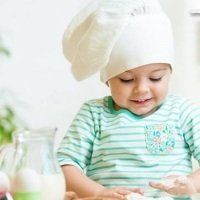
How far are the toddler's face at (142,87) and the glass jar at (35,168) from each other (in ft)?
1.13

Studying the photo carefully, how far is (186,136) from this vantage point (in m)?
1.23

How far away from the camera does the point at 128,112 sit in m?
1.24

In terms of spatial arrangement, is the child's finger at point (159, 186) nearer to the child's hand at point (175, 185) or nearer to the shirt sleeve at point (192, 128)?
the child's hand at point (175, 185)

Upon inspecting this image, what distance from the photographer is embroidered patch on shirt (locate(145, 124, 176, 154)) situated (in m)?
1.19

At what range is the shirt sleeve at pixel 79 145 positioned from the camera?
1228mm

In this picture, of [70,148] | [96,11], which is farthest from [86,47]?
[70,148]

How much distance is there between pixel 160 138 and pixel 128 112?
10 centimetres

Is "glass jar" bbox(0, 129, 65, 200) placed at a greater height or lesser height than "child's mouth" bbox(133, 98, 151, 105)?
lesser

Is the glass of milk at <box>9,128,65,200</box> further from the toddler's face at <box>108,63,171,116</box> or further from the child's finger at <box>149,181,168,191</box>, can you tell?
the toddler's face at <box>108,63,171,116</box>

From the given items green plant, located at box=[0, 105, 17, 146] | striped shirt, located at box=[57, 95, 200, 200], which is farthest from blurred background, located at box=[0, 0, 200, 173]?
striped shirt, located at box=[57, 95, 200, 200]

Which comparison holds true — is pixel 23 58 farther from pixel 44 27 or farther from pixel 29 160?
pixel 29 160

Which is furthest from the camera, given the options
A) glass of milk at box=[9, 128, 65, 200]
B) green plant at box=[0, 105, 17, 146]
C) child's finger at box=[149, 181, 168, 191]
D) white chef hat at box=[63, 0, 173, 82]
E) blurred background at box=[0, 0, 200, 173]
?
blurred background at box=[0, 0, 200, 173]

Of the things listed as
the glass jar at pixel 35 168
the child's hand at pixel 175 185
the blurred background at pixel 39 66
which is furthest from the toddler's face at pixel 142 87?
the blurred background at pixel 39 66

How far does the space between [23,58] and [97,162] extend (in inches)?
31.2
